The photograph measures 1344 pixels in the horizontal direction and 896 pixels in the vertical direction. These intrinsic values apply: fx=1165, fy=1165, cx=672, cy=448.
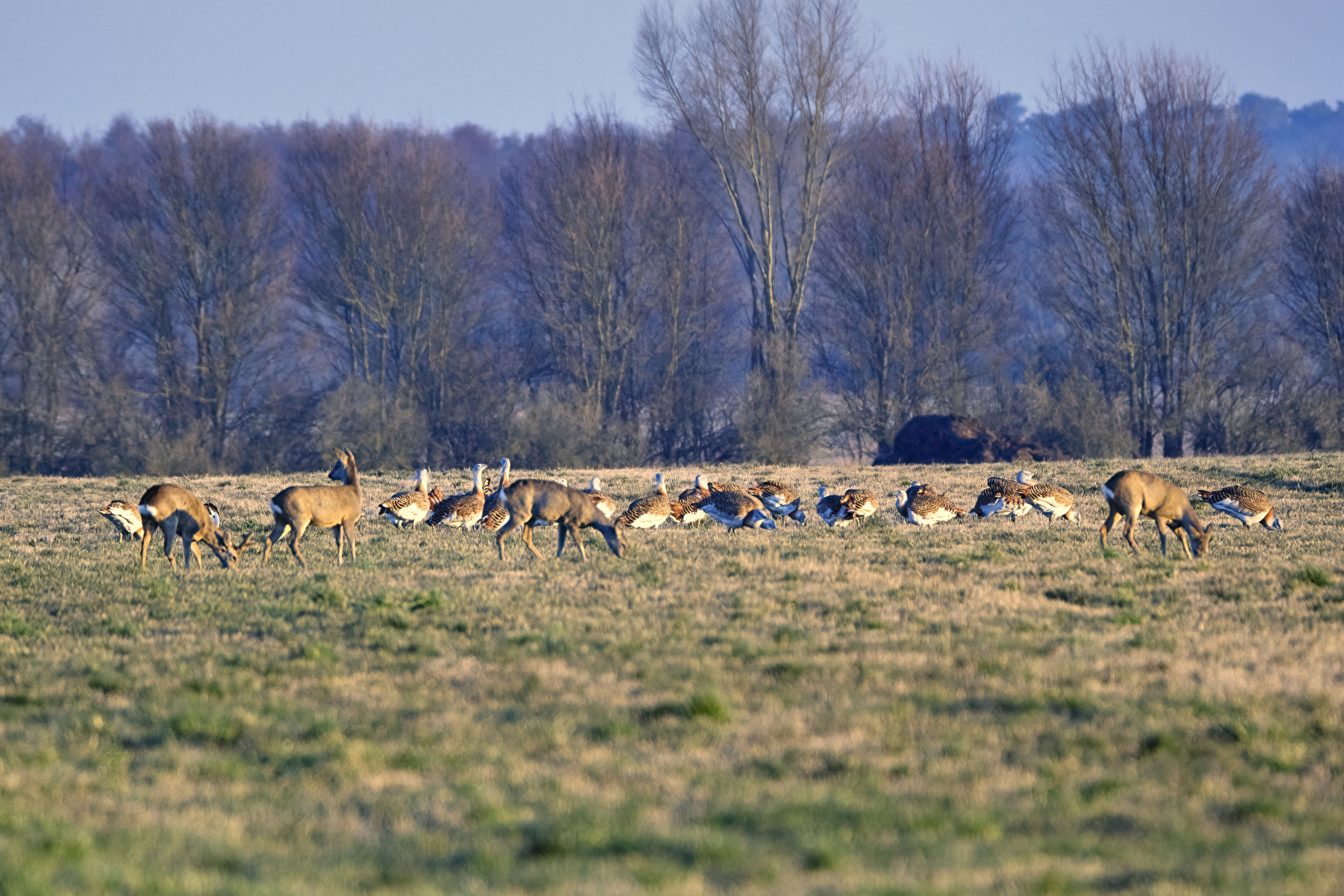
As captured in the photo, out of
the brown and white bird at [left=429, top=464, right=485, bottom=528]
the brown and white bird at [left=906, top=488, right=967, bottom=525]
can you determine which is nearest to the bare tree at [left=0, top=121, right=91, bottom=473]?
the brown and white bird at [left=429, top=464, right=485, bottom=528]

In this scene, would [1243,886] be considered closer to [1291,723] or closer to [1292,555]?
[1291,723]

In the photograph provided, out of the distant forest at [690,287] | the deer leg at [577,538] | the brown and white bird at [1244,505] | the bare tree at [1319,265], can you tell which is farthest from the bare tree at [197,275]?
the bare tree at [1319,265]

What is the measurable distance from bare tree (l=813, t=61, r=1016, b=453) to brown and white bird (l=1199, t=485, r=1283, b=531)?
26931 millimetres

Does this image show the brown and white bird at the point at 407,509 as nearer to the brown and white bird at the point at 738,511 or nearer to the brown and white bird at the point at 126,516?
the brown and white bird at the point at 126,516

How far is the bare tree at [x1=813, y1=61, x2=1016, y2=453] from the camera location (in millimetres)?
44938

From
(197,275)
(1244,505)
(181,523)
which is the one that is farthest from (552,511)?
(197,275)

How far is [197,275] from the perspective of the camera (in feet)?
136

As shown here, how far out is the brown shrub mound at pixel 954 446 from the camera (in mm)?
37250

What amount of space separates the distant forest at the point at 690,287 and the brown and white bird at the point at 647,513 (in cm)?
2343

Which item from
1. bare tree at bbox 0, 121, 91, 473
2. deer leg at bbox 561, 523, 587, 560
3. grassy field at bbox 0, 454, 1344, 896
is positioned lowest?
grassy field at bbox 0, 454, 1344, 896

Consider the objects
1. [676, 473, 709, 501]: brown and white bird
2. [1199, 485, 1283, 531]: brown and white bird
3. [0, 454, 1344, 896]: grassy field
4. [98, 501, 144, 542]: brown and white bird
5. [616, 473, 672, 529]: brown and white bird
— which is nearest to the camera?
[0, 454, 1344, 896]: grassy field

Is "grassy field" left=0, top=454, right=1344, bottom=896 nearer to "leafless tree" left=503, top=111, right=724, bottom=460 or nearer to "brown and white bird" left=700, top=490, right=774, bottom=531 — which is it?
"brown and white bird" left=700, top=490, right=774, bottom=531

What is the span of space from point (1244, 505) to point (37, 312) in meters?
38.4

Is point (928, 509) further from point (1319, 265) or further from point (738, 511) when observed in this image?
point (1319, 265)
